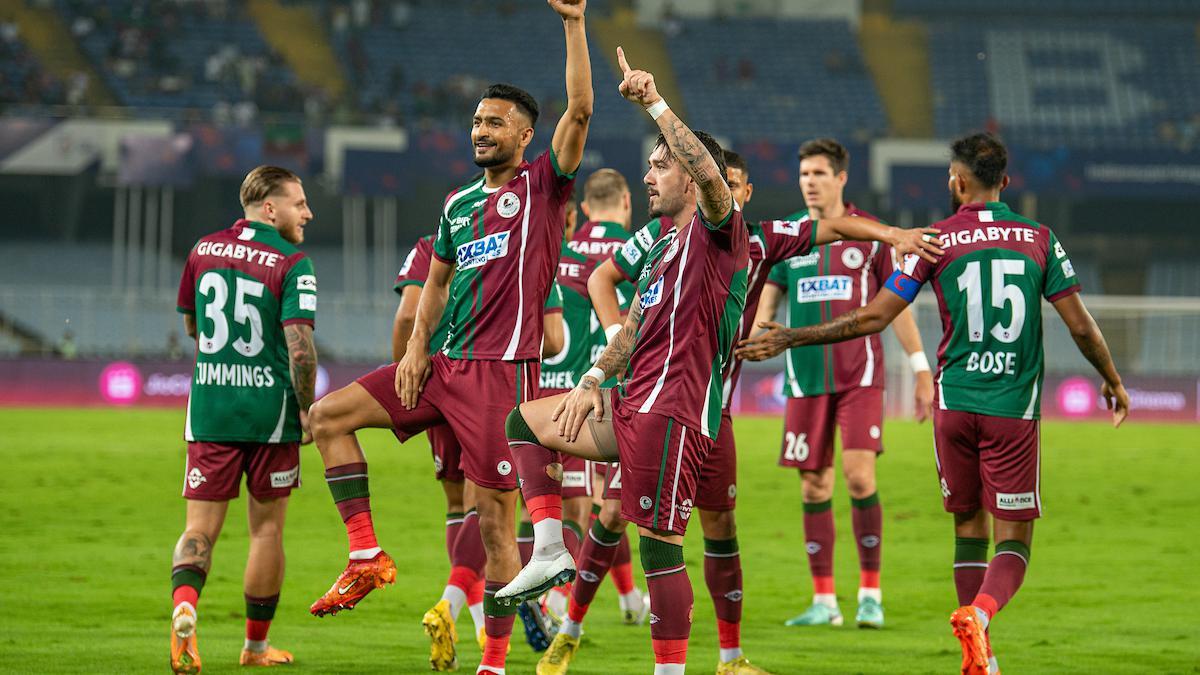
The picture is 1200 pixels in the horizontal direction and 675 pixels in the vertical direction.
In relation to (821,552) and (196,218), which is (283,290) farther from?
(196,218)

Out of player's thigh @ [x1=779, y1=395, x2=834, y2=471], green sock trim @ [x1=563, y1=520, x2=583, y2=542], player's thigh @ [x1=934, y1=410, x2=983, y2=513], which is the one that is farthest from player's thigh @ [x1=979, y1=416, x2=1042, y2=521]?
green sock trim @ [x1=563, y1=520, x2=583, y2=542]

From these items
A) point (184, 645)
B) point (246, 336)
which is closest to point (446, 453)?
point (246, 336)

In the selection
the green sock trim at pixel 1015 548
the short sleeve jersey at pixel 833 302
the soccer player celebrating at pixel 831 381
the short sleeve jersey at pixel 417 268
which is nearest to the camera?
the green sock trim at pixel 1015 548

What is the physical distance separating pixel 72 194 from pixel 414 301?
31.8 metres

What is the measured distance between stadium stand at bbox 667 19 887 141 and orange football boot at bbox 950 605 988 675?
103ft

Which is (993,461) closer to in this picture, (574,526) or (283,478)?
(574,526)

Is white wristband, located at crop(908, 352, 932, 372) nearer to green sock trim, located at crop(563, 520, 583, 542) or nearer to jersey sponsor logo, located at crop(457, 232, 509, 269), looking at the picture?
green sock trim, located at crop(563, 520, 583, 542)

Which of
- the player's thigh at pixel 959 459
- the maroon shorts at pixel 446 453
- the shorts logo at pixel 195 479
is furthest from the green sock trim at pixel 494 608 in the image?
the player's thigh at pixel 959 459

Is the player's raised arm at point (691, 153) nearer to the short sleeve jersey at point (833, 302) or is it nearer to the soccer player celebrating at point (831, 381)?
the soccer player celebrating at point (831, 381)

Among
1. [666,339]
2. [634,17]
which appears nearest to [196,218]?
[634,17]

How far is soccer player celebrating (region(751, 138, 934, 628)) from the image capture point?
878 cm

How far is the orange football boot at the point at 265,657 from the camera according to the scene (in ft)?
22.8

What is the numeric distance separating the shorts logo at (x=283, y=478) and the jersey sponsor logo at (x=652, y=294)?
86.8 inches

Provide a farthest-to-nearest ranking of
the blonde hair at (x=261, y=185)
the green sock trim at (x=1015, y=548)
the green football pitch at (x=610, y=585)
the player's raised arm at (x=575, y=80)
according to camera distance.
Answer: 1. the green football pitch at (x=610, y=585)
2. the blonde hair at (x=261, y=185)
3. the green sock trim at (x=1015, y=548)
4. the player's raised arm at (x=575, y=80)
